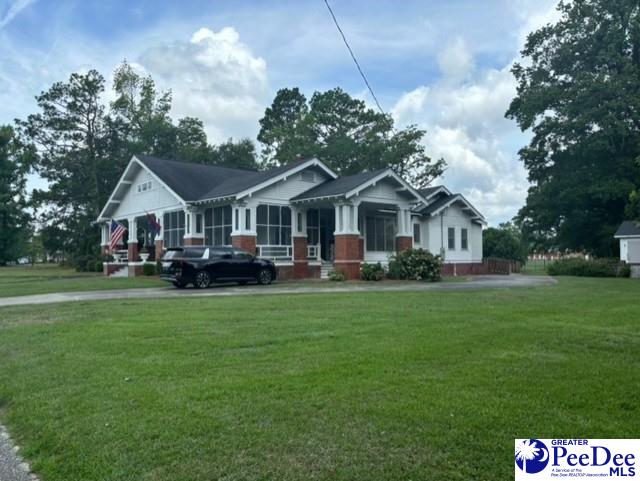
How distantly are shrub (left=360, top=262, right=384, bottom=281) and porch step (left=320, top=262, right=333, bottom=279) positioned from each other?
243cm

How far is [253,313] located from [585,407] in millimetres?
7554

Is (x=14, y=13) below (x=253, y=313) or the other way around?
the other way around

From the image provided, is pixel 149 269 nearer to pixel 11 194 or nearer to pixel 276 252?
pixel 276 252

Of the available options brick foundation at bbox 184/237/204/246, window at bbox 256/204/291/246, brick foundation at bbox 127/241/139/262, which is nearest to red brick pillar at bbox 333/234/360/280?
window at bbox 256/204/291/246

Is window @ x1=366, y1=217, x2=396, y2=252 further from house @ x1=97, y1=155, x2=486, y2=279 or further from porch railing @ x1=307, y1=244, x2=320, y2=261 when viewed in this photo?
porch railing @ x1=307, y1=244, x2=320, y2=261

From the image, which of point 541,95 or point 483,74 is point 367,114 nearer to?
point 541,95

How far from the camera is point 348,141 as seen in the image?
157 feet

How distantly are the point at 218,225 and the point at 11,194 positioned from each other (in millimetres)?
33436

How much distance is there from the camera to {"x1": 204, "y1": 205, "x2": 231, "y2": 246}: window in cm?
2617

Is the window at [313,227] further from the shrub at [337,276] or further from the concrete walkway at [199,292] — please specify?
the concrete walkway at [199,292]

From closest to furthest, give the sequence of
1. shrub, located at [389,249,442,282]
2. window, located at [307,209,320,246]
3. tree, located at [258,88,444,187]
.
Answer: shrub, located at [389,249,442,282] → window, located at [307,209,320,246] → tree, located at [258,88,444,187]

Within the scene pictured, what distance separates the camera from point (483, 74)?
18219 mm

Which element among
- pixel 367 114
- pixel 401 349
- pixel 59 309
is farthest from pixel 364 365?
pixel 367 114

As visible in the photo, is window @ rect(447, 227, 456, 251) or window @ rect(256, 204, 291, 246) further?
window @ rect(447, 227, 456, 251)
